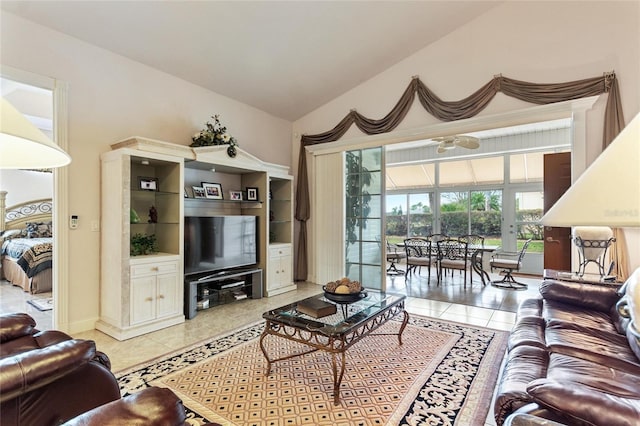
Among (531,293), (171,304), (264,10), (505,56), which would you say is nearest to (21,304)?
(171,304)

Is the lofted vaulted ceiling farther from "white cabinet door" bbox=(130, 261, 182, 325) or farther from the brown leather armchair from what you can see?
the brown leather armchair

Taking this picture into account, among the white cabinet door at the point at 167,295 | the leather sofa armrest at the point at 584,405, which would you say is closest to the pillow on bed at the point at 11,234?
the white cabinet door at the point at 167,295

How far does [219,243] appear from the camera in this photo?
425 cm

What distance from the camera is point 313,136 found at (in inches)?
226

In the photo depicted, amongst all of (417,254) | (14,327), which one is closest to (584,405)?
(14,327)

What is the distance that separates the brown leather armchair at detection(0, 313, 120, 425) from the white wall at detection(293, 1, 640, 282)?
14.9ft

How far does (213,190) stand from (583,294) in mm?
4363

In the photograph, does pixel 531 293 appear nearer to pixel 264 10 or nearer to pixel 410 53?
pixel 410 53

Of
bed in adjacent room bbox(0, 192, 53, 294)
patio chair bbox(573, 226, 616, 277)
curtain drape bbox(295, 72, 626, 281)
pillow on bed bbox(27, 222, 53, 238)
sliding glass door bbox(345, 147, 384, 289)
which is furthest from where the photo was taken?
pillow on bed bbox(27, 222, 53, 238)

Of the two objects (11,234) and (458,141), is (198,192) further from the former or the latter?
(11,234)

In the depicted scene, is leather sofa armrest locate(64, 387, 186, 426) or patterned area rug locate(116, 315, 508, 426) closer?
leather sofa armrest locate(64, 387, 186, 426)

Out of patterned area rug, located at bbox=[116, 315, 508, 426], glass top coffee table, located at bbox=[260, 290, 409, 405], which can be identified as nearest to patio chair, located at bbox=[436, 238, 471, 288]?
patterned area rug, located at bbox=[116, 315, 508, 426]

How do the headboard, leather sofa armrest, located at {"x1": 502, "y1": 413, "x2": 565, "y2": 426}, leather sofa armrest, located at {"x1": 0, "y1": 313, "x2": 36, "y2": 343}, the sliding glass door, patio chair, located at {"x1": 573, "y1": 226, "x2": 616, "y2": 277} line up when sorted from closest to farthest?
leather sofa armrest, located at {"x1": 502, "y1": 413, "x2": 565, "y2": 426} < leather sofa armrest, located at {"x1": 0, "y1": 313, "x2": 36, "y2": 343} < patio chair, located at {"x1": 573, "y1": 226, "x2": 616, "y2": 277} < the sliding glass door < the headboard

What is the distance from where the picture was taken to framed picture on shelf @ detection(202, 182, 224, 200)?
4.43m
